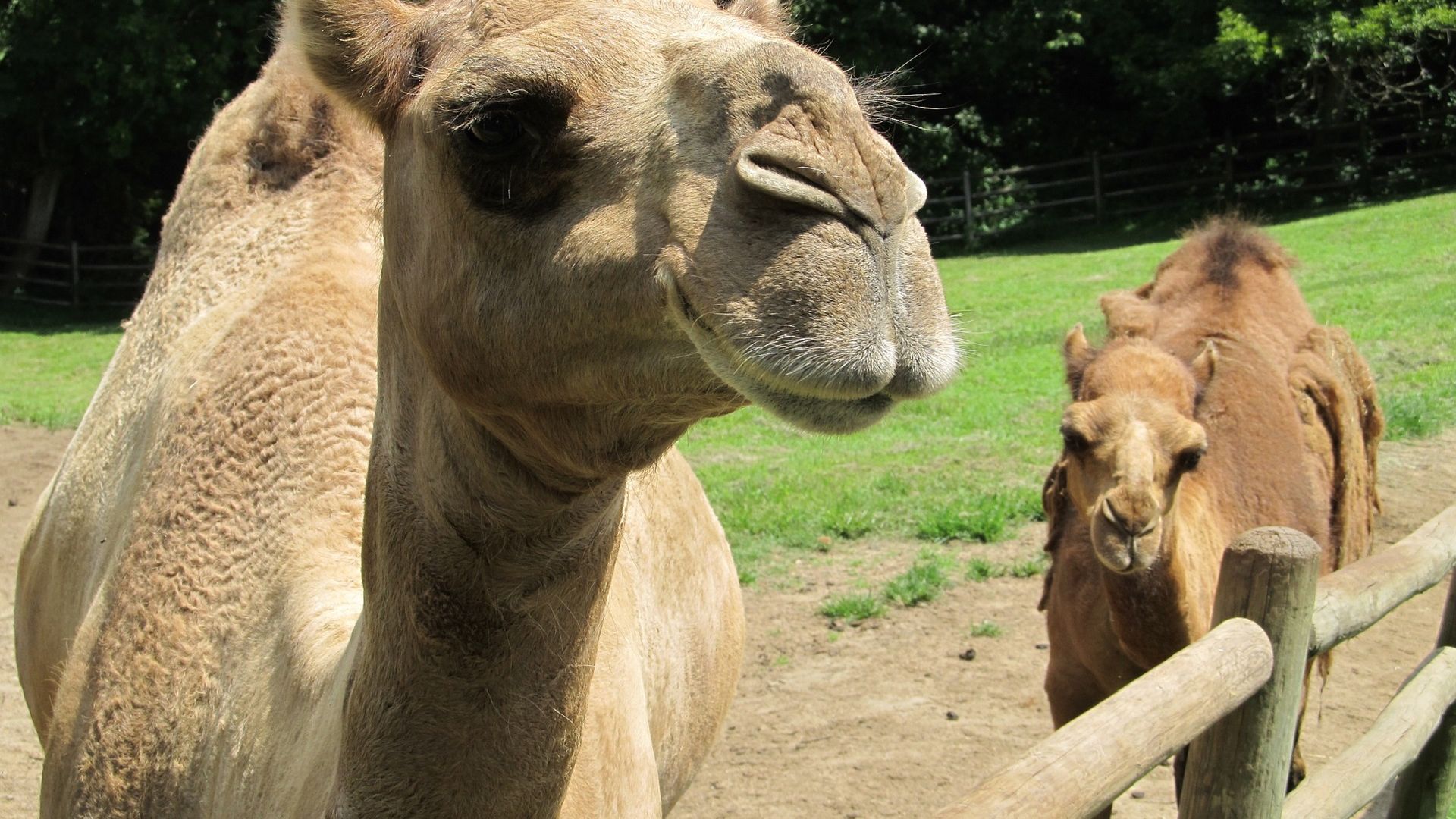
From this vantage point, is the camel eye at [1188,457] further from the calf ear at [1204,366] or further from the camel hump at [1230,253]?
the camel hump at [1230,253]

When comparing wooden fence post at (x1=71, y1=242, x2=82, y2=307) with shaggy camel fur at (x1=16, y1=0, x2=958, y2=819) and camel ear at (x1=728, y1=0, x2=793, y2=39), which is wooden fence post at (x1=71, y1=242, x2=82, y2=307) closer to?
shaggy camel fur at (x1=16, y1=0, x2=958, y2=819)

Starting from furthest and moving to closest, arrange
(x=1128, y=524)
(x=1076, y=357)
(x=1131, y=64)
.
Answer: (x=1131, y=64), (x=1076, y=357), (x=1128, y=524)

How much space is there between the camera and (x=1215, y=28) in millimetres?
26844

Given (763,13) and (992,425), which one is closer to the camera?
(763,13)

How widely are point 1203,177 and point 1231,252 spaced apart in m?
22.9

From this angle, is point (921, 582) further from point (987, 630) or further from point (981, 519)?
point (981, 519)

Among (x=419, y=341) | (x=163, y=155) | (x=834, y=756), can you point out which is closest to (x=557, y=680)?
(x=419, y=341)

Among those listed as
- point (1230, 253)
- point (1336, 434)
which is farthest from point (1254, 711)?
point (1230, 253)

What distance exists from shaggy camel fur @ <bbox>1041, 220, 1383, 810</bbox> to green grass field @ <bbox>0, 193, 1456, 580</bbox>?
67cm

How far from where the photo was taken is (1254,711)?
3.13 meters

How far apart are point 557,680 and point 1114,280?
16.6m

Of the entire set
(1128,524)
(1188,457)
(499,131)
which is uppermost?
(499,131)

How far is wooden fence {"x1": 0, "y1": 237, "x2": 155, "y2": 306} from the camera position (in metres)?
25.0

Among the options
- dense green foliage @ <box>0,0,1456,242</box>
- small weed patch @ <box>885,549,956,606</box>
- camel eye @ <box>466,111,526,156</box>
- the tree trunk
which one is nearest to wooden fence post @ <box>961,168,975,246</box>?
dense green foliage @ <box>0,0,1456,242</box>
